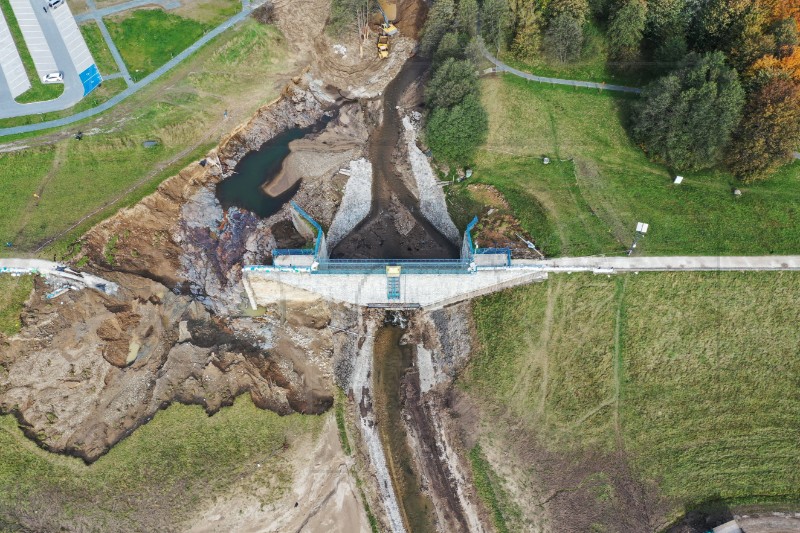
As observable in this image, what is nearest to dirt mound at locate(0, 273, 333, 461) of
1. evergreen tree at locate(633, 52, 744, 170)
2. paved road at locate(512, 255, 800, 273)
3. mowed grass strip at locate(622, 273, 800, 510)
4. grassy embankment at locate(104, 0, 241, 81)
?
paved road at locate(512, 255, 800, 273)

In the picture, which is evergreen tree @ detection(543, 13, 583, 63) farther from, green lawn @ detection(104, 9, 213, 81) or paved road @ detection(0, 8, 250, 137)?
green lawn @ detection(104, 9, 213, 81)

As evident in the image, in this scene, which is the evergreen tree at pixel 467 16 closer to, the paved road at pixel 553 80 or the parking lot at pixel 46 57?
the paved road at pixel 553 80

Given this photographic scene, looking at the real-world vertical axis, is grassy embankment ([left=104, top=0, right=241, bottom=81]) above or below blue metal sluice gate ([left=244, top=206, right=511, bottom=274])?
above

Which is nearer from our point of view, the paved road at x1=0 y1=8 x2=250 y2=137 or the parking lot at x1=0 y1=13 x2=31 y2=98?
the paved road at x1=0 y1=8 x2=250 y2=137

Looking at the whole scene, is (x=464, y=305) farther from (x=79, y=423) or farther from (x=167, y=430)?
(x=79, y=423)

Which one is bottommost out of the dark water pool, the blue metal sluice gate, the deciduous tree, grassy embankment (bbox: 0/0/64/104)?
the blue metal sluice gate
